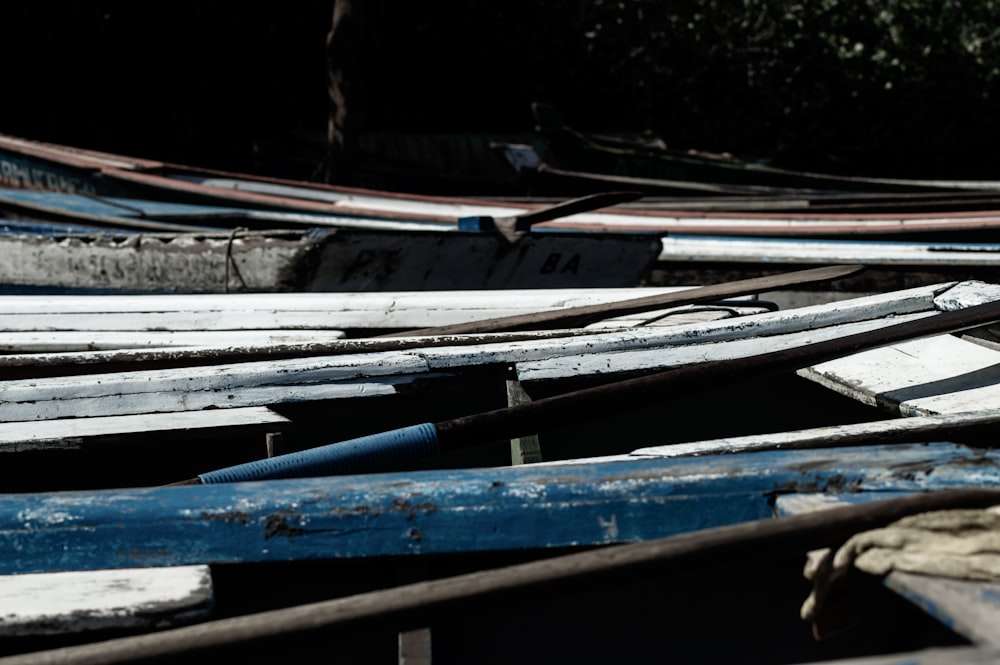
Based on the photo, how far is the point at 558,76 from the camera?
12.5m

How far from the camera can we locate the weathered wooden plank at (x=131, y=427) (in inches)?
84.8

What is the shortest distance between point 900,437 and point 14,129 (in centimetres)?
1026

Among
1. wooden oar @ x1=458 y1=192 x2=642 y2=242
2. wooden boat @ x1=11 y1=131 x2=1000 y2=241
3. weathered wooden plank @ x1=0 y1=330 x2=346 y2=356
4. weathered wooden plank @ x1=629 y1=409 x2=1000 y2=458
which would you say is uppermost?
wooden boat @ x1=11 y1=131 x2=1000 y2=241

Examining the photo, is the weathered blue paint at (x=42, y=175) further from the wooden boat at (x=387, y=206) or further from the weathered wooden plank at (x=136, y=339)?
the weathered wooden plank at (x=136, y=339)

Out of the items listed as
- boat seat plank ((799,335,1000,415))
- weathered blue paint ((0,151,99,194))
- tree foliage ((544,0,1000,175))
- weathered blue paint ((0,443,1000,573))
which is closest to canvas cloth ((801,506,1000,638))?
weathered blue paint ((0,443,1000,573))

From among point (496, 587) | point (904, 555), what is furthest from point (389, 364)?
point (904, 555)

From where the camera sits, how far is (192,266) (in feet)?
13.5

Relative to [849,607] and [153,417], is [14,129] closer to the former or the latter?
[153,417]

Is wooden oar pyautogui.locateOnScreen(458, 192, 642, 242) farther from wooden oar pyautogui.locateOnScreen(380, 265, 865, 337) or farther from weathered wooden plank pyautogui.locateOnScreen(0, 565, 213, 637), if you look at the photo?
weathered wooden plank pyautogui.locateOnScreen(0, 565, 213, 637)

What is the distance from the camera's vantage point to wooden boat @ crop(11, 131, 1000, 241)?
18.2 ft

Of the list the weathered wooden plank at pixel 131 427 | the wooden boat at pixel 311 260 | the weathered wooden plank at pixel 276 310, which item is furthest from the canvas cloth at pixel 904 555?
the wooden boat at pixel 311 260

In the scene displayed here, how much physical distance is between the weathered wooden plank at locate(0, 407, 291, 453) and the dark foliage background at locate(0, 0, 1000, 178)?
8185 mm

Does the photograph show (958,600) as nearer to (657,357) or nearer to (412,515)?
(412,515)

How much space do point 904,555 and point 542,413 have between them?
0.82m
